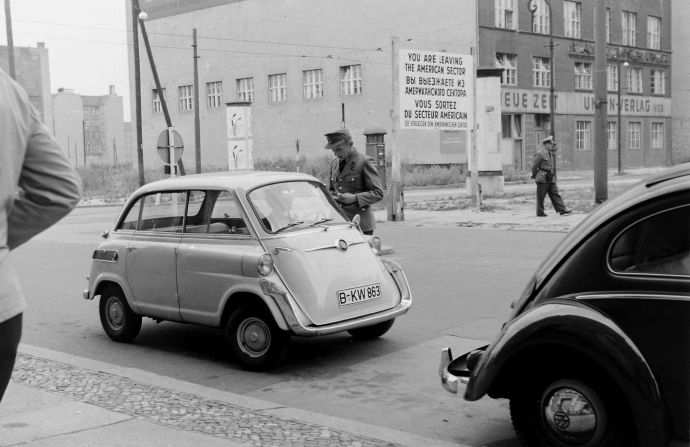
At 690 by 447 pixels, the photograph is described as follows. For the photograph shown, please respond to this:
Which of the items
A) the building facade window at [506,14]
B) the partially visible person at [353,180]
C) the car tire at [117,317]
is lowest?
the car tire at [117,317]

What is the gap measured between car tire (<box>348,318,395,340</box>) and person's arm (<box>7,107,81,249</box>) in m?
5.23

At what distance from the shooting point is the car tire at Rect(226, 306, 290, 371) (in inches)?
260

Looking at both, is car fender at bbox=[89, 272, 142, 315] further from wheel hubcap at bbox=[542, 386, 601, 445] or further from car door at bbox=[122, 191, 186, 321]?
wheel hubcap at bbox=[542, 386, 601, 445]

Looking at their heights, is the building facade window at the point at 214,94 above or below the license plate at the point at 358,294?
above

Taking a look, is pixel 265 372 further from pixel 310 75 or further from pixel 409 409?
pixel 310 75

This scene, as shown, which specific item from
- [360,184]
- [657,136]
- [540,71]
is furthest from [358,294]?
[657,136]

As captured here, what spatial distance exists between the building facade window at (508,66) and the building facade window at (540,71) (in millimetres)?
1784

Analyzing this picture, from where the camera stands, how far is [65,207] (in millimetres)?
2582

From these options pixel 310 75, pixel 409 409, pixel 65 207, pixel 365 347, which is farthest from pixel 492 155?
pixel 310 75

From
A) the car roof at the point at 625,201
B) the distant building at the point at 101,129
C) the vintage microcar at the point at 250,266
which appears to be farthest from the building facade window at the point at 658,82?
the distant building at the point at 101,129

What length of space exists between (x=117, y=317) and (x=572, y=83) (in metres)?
49.5

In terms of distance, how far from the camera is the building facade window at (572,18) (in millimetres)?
53438

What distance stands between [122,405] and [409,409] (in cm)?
193

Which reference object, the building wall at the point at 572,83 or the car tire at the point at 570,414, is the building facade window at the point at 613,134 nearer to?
the building wall at the point at 572,83
